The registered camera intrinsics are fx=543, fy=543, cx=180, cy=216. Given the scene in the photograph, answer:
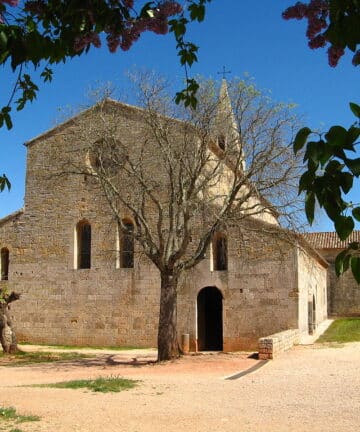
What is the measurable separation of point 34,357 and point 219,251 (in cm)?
762

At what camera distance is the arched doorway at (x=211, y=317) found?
71.2 feet

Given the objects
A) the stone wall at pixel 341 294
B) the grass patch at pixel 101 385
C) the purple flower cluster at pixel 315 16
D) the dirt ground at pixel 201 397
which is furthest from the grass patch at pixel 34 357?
the stone wall at pixel 341 294

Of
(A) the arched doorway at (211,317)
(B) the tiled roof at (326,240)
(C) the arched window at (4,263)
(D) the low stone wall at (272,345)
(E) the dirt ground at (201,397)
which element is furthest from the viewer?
(B) the tiled roof at (326,240)

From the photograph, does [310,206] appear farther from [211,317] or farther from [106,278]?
[211,317]

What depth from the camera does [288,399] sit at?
31.1ft

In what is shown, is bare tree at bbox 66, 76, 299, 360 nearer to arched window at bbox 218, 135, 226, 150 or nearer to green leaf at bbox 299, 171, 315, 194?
arched window at bbox 218, 135, 226, 150

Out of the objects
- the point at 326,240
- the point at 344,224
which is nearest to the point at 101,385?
the point at 344,224

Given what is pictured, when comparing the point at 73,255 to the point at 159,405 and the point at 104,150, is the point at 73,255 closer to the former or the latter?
the point at 104,150

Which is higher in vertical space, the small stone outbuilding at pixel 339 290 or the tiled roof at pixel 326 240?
the tiled roof at pixel 326 240

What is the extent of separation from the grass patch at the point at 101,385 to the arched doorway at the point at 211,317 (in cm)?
1026

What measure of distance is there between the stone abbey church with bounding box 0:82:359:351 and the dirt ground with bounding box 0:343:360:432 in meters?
3.76

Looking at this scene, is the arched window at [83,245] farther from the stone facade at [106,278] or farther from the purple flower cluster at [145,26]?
the purple flower cluster at [145,26]

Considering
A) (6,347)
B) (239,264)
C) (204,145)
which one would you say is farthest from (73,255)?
(204,145)

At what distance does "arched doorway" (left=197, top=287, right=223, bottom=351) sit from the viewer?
21.7 metres
